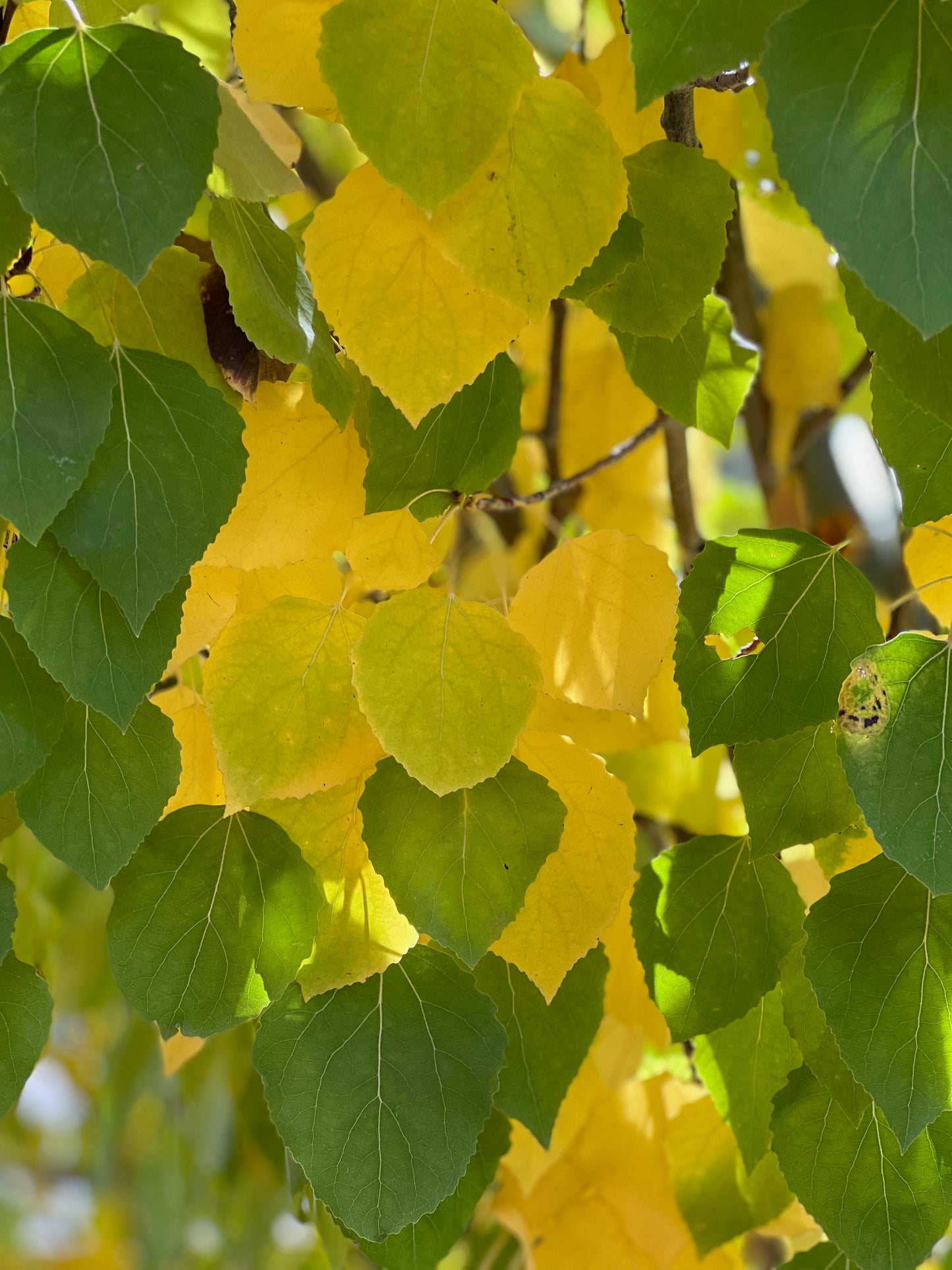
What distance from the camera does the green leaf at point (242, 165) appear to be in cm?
35

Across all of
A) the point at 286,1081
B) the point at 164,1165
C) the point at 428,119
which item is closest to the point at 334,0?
the point at 428,119

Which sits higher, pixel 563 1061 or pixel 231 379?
pixel 231 379

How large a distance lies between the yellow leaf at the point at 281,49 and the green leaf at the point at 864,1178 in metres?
0.37

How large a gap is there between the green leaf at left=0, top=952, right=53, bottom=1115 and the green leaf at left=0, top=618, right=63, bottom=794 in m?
0.09

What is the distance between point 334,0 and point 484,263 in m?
0.10

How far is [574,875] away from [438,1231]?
180 mm

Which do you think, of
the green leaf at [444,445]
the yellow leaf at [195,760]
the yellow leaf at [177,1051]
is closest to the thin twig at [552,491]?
the green leaf at [444,445]

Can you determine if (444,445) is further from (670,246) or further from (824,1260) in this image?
(824,1260)

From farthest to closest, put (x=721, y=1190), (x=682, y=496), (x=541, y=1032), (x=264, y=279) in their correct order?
(x=682, y=496) → (x=721, y=1190) → (x=541, y=1032) → (x=264, y=279)

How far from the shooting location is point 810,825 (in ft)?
1.26

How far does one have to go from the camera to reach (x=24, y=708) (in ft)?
1.17

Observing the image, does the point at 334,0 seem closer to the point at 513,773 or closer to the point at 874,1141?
the point at 513,773

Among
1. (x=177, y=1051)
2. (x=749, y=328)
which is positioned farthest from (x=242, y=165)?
(x=749, y=328)

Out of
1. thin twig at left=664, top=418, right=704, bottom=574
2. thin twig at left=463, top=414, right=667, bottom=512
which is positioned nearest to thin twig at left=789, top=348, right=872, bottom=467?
thin twig at left=664, top=418, right=704, bottom=574
